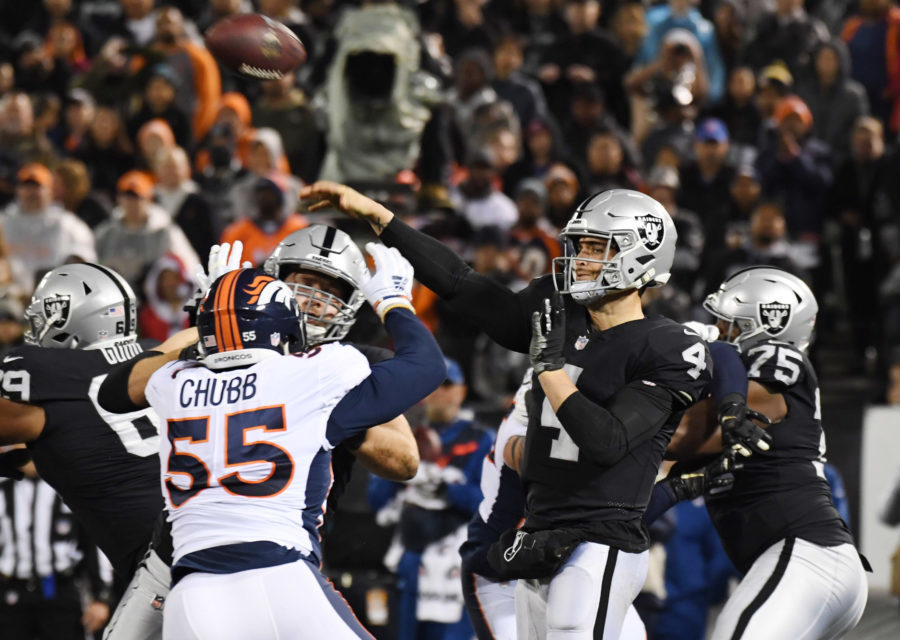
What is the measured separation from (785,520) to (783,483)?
0.44ft

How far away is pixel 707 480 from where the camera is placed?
15.7ft

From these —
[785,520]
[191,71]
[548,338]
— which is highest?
[191,71]

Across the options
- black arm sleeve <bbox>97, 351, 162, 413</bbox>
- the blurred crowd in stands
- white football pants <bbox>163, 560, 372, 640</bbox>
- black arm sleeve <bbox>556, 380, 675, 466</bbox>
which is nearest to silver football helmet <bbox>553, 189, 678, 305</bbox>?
black arm sleeve <bbox>556, 380, 675, 466</bbox>

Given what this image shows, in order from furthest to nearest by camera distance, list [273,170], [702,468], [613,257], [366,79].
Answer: [273,170]
[366,79]
[702,468]
[613,257]

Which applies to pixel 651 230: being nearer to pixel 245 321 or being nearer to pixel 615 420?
pixel 615 420

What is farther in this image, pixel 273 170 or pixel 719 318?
pixel 273 170

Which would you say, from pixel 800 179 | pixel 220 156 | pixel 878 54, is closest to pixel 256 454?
pixel 800 179

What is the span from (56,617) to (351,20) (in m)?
4.22

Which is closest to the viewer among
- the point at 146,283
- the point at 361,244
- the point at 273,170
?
the point at 361,244

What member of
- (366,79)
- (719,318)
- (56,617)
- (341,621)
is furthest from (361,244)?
(341,621)

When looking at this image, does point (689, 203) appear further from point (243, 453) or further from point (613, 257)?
point (243, 453)

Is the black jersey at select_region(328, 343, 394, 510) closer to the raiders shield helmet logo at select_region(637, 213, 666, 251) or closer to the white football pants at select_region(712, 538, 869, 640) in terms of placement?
the raiders shield helmet logo at select_region(637, 213, 666, 251)

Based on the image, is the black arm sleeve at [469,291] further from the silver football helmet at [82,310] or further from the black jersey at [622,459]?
the silver football helmet at [82,310]

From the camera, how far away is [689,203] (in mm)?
10297
